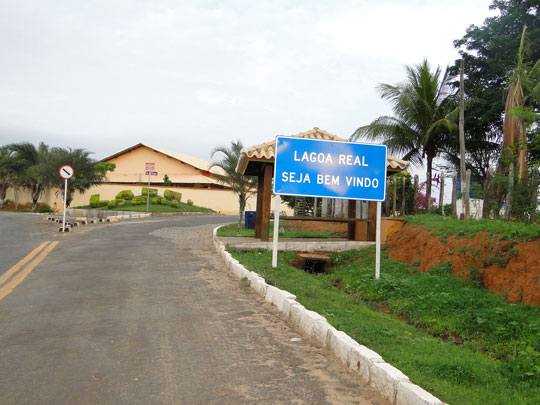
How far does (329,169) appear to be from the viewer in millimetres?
10055

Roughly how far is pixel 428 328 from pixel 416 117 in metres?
13.4

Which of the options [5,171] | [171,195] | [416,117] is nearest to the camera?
[416,117]

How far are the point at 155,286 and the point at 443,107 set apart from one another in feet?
50.1

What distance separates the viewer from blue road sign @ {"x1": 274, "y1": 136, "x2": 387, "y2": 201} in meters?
9.93

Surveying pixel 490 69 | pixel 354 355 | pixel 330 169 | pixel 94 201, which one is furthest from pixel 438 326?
pixel 94 201

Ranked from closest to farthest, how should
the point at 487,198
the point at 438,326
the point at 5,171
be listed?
the point at 438,326 < the point at 487,198 < the point at 5,171

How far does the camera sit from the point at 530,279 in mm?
7172

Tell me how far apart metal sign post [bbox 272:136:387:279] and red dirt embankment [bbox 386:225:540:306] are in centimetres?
144

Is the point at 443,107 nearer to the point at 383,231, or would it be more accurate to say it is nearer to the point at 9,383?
the point at 383,231

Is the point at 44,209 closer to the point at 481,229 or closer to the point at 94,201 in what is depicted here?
the point at 94,201

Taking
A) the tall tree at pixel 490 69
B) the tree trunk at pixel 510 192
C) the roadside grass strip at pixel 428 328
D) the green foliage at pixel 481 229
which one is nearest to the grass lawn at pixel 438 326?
the roadside grass strip at pixel 428 328

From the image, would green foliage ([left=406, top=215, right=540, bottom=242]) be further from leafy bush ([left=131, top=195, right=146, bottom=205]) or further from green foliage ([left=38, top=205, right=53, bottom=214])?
green foliage ([left=38, top=205, right=53, bottom=214])

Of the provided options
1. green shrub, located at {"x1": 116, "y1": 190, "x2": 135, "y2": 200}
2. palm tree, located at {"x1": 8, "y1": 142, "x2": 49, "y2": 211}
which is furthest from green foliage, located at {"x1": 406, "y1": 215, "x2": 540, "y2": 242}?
palm tree, located at {"x1": 8, "y1": 142, "x2": 49, "y2": 211}

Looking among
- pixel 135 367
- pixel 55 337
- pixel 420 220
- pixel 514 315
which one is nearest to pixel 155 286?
pixel 55 337
